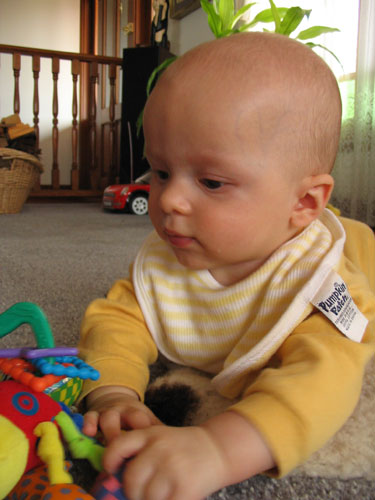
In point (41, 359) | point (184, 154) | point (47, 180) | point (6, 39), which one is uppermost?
point (6, 39)

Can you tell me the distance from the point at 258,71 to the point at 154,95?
0.11 metres

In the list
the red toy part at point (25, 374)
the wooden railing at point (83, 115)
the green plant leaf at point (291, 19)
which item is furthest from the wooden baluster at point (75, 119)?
the red toy part at point (25, 374)

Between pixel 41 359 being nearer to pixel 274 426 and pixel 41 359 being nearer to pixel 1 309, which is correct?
pixel 274 426

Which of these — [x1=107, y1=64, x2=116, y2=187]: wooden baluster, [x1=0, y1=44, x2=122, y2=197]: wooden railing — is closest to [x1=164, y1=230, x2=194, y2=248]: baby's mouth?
[x1=0, y1=44, x2=122, y2=197]: wooden railing

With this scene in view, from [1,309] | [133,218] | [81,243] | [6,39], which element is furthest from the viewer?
[6,39]

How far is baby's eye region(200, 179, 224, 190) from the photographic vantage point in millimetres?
498

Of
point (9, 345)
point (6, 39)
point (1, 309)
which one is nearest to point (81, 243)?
point (1, 309)

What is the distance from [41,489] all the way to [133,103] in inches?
121

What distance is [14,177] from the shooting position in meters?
2.42

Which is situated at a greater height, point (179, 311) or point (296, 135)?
point (296, 135)

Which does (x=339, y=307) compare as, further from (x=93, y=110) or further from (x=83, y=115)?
(x=83, y=115)

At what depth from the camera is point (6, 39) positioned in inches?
189

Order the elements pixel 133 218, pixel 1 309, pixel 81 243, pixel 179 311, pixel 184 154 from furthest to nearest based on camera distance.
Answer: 1. pixel 133 218
2. pixel 81 243
3. pixel 1 309
4. pixel 179 311
5. pixel 184 154

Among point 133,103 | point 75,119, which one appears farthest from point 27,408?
point 75,119
